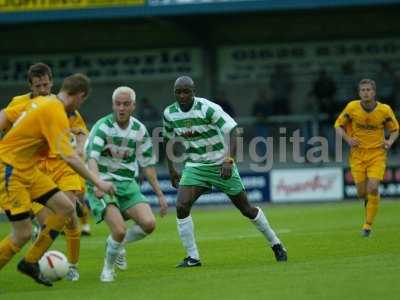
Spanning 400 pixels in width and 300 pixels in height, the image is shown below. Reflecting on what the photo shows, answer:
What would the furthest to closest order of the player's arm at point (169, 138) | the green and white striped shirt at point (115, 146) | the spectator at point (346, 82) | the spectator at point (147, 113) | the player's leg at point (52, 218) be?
the spectator at point (346, 82) < the spectator at point (147, 113) < the player's arm at point (169, 138) < the green and white striped shirt at point (115, 146) < the player's leg at point (52, 218)

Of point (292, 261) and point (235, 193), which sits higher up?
point (235, 193)

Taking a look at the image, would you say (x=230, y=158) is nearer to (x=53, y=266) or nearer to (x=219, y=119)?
(x=219, y=119)

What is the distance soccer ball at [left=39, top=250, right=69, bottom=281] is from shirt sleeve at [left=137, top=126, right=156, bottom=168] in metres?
1.78

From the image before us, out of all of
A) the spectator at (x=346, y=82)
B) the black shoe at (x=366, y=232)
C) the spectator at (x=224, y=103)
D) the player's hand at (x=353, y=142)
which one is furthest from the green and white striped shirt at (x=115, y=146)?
the spectator at (x=346, y=82)

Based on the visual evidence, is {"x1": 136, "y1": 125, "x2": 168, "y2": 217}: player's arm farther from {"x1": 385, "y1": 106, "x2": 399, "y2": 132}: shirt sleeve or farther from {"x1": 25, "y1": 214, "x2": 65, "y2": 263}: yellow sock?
{"x1": 385, "y1": 106, "x2": 399, "y2": 132}: shirt sleeve

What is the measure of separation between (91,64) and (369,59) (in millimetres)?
8585

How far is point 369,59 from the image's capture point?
29438 mm

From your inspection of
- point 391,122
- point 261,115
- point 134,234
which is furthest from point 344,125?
point 261,115

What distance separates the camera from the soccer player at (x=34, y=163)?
32.2 ft

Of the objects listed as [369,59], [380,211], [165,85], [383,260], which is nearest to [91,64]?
[165,85]

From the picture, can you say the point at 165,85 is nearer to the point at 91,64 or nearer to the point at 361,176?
the point at 91,64

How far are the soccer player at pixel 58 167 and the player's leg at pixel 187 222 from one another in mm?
1324

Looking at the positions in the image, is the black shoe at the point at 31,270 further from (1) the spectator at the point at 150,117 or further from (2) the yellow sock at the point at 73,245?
(1) the spectator at the point at 150,117

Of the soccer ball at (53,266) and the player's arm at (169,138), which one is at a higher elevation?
the player's arm at (169,138)
